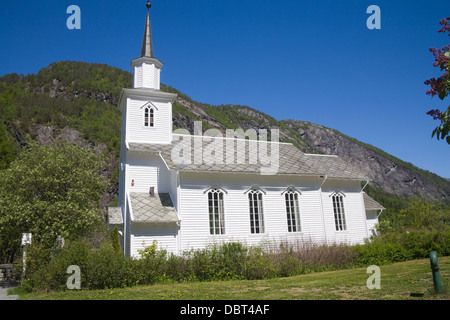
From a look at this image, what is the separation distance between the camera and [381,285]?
401 inches

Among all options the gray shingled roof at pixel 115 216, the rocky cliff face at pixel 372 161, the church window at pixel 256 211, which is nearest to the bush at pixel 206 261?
the church window at pixel 256 211

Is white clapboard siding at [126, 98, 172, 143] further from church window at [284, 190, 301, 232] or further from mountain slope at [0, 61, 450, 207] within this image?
church window at [284, 190, 301, 232]

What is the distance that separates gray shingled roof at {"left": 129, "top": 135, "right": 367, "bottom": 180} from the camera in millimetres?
19797

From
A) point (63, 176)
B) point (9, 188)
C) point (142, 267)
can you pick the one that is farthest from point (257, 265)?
point (9, 188)

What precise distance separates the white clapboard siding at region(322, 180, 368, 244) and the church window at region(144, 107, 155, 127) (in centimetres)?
1359

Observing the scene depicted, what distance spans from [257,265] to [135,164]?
10926 millimetres

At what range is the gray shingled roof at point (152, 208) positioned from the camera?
17.9 meters

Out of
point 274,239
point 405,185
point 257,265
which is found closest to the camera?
point 257,265

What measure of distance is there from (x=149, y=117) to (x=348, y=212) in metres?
16.5

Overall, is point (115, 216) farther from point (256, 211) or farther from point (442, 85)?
point (442, 85)

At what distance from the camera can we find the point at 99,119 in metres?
90.4

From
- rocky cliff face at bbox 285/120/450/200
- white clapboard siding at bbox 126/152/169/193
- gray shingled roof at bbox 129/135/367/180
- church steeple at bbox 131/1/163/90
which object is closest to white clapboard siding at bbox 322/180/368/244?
gray shingled roof at bbox 129/135/367/180

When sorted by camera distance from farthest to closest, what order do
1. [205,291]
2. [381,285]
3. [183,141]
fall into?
1. [183,141]
2. [205,291]
3. [381,285]

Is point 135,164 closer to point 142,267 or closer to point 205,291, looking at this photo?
point 142,267
